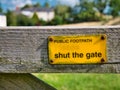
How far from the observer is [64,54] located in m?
1.62

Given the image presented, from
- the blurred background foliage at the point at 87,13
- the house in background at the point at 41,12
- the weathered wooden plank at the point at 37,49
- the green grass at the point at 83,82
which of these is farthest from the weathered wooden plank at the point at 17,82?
the house in background at the point at 41,12

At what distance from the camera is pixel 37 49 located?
1658 millimetres

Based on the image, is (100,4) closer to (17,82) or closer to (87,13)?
(87,13)

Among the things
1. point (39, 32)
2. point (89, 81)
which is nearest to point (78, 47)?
point (39, 32)

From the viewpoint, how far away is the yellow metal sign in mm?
1602

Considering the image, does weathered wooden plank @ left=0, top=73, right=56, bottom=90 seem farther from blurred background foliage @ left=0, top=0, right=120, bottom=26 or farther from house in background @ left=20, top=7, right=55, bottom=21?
house in background @ left=20, top=7, right=55, bottom=21

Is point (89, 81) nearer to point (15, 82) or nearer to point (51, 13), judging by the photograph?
point (15, 82)

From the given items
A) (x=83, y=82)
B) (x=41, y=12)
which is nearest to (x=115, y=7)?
(x=41, y=12)

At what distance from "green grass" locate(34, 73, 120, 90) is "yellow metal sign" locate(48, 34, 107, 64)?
268cm

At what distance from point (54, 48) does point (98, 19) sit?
75406mm

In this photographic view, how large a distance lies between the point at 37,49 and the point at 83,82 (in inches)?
128

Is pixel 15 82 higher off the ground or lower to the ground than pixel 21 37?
lower

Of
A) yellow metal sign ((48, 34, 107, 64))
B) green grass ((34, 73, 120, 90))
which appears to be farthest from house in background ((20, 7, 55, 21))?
yellow metal sign ((48, 34, 107, 64))

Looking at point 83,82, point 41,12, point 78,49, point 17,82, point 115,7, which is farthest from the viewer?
point 41,12
